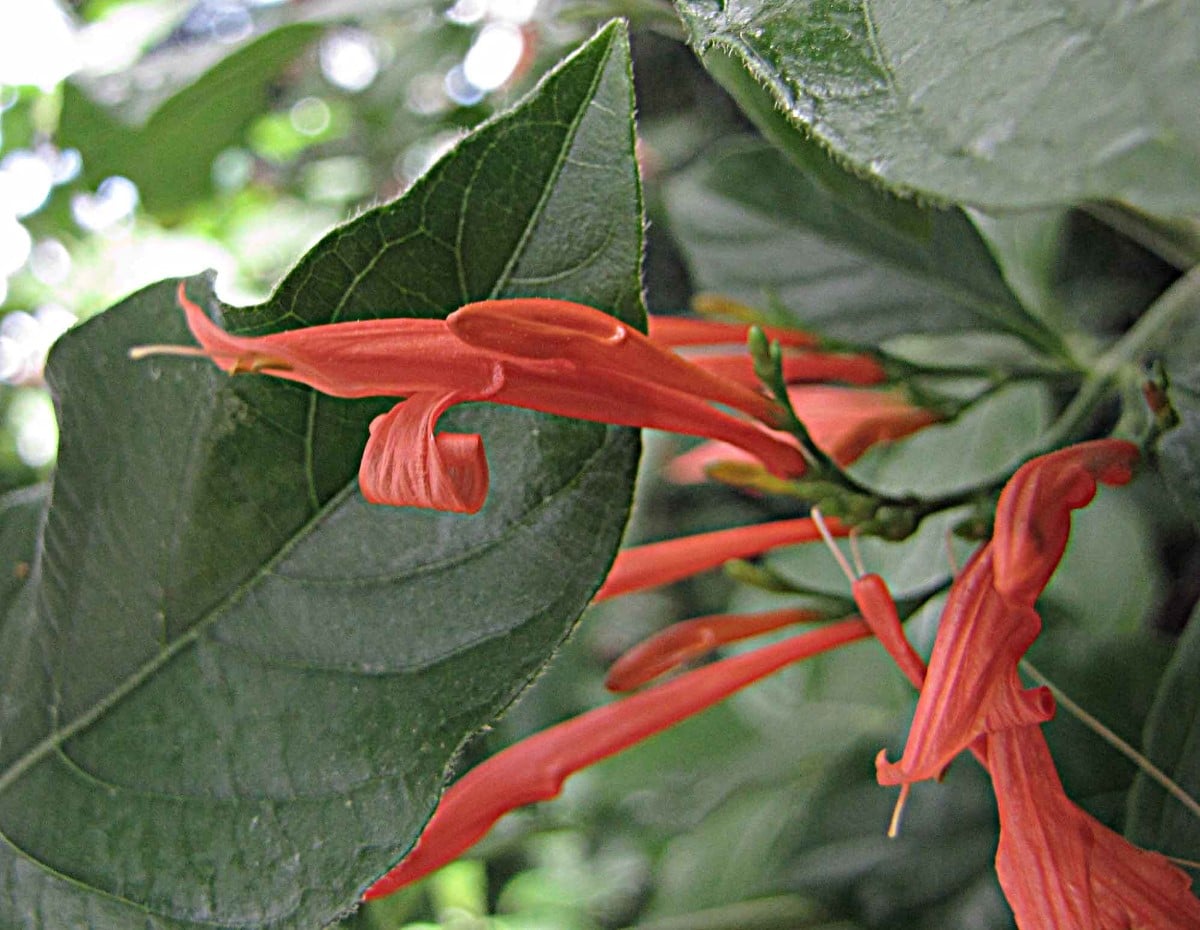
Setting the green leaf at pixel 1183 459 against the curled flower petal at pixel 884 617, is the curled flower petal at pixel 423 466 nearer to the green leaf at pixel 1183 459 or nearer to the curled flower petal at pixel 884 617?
the curled flower petal at pixel 884 617

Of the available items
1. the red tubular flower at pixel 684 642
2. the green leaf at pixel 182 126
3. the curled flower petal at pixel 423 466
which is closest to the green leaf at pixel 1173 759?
the red tubular flower at pixel 684 642

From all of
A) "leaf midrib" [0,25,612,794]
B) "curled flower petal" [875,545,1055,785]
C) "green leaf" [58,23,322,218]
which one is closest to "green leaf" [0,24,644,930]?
"leaf midrib" [0,25,612,794]

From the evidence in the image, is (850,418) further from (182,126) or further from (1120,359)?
(182,126)

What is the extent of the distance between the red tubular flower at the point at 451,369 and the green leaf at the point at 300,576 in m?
0.02

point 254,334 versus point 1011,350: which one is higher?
point 254,334

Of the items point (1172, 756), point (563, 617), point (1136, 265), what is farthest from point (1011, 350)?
point (563, 617)

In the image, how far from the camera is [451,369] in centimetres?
31

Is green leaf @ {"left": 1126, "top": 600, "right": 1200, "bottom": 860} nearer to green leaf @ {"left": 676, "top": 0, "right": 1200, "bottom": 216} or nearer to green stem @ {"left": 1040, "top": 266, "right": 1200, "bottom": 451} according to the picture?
green stem @ {"left": 1040, "top": 266, "right": 1200, "bottom": 451}

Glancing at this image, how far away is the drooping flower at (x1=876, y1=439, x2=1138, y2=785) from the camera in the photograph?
33 centimetres

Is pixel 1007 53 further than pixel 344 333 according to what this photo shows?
No

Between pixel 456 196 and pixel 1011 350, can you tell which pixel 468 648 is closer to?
pixel 456 196

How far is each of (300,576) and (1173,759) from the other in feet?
1.12

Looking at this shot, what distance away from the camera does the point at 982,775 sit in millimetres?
626

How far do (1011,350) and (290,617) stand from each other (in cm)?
58
